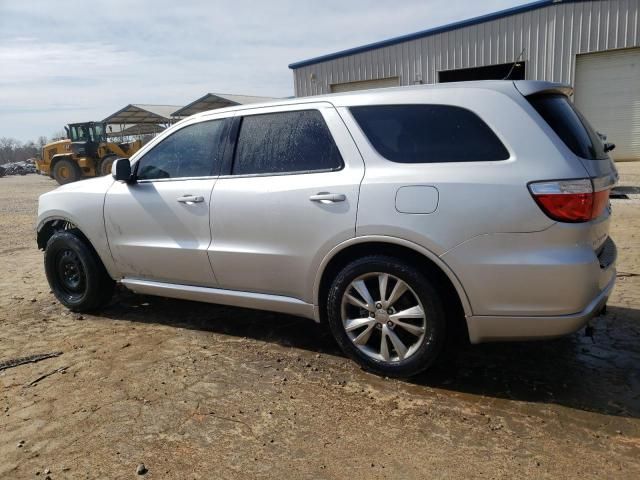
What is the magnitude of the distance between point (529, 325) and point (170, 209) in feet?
8.92

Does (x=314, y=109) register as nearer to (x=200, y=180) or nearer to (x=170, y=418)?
(x=200, y=180)

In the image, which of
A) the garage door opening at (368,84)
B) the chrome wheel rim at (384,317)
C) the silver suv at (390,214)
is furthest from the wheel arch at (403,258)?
the garage door opening at (368,84)

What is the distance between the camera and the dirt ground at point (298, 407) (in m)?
2.56

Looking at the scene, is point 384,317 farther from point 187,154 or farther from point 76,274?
point 76,274

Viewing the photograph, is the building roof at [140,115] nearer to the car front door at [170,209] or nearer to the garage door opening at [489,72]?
the garage door opening at [489,72]

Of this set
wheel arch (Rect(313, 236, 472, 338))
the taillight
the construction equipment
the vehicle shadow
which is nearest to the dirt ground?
the vehicle shadow

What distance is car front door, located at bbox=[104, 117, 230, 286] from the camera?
3.99 meters

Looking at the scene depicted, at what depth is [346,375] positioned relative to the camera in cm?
348

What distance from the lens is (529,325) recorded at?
2908 millimetres

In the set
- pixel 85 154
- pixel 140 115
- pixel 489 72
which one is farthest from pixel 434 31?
pixel 140 115

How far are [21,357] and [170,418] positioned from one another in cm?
173

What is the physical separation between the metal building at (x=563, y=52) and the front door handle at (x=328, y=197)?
46.3 ft

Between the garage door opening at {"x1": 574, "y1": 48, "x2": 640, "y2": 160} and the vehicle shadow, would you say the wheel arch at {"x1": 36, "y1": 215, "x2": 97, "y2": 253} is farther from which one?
the garage door opening at {"x1": 574, "y1": 48, "x2": 640, "y2": 160}

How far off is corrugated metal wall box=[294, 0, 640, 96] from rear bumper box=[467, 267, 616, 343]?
14.2 meters
